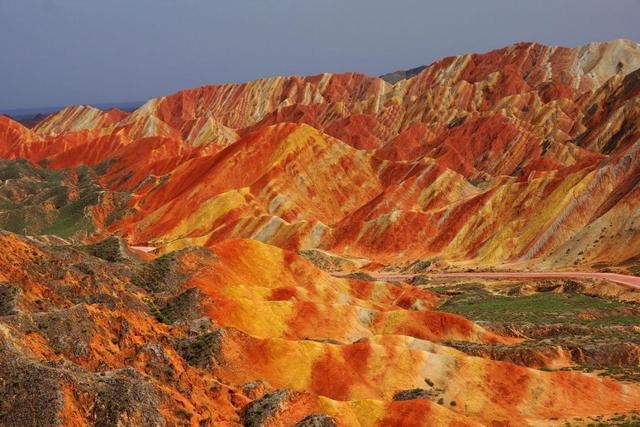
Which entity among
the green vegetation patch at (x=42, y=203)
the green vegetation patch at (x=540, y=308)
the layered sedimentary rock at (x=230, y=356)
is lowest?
the green vegetation patch at (x=42, y=203)

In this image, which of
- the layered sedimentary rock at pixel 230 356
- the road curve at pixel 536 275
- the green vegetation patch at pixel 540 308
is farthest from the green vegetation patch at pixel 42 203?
the green vegetation patch at pixel 540 308

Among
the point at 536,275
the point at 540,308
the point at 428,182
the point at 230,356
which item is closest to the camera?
the point at 230,356

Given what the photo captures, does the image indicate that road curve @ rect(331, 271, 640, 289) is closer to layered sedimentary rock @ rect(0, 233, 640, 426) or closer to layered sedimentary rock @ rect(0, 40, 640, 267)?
layered sedimentary rock @ rect(0, 40, 640, 267)

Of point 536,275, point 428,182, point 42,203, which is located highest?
point 428,182

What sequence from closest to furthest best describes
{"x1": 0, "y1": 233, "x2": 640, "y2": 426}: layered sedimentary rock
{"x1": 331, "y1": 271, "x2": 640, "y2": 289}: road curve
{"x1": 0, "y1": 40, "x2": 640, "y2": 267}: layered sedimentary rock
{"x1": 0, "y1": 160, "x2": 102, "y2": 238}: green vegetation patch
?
{"x1": 0, "y1": 233, "x2": 640, "y2": 426}: layered sedimentary rock, {"x1": 331, "y1": 271, "x2": 640, "y2": 289}: road curve, {"x1": 0, "y1": 40, "x2": 640, "y2": 267}: layered sedimentary rock, {"x1": 0, "y1": 160, "x2": 102, "y2": 238}: green vegetation patch

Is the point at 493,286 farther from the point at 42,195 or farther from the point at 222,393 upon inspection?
the point at 42,195

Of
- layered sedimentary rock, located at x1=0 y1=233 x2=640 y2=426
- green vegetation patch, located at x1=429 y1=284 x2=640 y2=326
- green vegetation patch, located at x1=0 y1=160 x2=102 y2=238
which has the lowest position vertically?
green vegetation patch, located at x1=0 y1=160 x2=102 y2=238

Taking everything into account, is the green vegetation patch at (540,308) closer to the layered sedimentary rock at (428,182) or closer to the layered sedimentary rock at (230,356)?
the layered sedimentary rock at (230,356)

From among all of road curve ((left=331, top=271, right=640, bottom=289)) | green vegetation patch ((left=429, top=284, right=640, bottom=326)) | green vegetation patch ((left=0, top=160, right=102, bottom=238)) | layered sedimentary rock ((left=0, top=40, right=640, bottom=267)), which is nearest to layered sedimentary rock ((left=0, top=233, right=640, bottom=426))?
green vegetation patch ((left=429, top=284, right=640, bottom=326))

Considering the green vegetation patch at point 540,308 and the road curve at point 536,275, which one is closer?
the green vegetation patch at point 540,308

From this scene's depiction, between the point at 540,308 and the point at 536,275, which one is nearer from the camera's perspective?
the point at 540,308

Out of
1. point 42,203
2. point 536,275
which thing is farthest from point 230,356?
point 42,203

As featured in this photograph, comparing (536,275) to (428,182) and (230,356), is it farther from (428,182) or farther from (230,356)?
(230,356)
